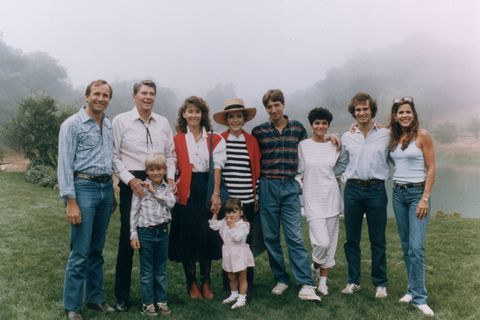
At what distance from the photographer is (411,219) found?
4355 mm

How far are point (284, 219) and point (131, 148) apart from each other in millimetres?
1915

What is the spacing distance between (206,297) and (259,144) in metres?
1.85

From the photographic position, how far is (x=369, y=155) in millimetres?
4582

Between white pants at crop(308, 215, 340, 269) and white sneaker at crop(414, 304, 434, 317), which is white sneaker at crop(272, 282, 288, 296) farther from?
white sneaker at crop(414, 304, 434, 317)

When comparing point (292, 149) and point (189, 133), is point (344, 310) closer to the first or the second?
point (292, 149)

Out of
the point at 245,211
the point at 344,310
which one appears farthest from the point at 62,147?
the point at 344,310

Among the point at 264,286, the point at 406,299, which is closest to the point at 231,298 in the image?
the point at 264,286

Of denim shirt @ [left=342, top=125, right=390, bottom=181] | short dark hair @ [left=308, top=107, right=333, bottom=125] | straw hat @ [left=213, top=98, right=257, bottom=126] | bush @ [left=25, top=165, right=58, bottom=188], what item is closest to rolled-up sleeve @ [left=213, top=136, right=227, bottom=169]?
straw hat @ [left=213, top=98, right=257, bottom=126]

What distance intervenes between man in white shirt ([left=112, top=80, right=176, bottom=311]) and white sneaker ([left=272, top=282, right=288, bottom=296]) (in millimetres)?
1677

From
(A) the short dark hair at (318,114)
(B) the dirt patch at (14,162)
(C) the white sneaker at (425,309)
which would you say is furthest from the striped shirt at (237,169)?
(B) the dirt patch at (14,162)

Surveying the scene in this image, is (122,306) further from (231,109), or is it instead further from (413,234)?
(413,234)

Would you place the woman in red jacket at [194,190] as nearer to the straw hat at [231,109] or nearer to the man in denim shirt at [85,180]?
the straw hat at [231,109]

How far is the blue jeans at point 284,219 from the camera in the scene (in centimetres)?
478

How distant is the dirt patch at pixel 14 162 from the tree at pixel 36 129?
1230 mm
